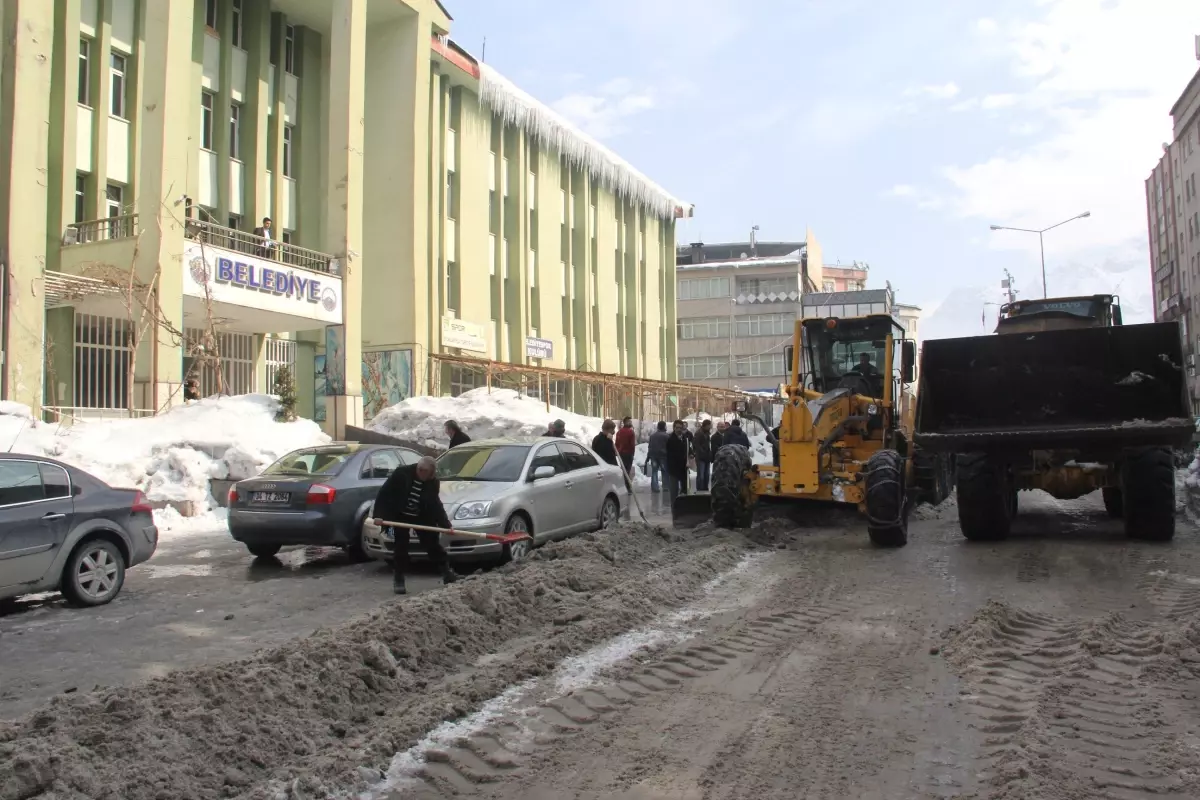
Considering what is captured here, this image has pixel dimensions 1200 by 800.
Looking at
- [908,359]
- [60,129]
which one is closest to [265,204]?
[60,129]

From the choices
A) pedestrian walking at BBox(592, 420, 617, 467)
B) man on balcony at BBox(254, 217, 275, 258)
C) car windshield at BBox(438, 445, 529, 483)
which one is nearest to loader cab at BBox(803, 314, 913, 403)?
pedestrian walking at BBox(592, 420, 617, 467)

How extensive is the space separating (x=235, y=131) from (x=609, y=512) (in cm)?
1764

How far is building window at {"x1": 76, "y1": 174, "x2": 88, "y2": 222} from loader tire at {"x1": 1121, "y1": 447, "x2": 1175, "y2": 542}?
2083 centimetres

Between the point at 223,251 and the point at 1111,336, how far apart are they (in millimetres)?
17522

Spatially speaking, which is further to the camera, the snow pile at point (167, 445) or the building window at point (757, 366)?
the building window at point (757, 366)

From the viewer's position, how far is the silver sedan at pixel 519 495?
34.0 feet

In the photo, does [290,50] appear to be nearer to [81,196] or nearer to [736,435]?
[81,196]

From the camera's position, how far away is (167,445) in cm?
1652

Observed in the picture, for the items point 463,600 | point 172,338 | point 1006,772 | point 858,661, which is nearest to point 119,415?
point 172,338

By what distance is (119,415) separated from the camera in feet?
66.7

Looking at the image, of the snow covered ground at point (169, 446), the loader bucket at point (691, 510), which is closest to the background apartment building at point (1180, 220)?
the loader bucket at point (691, 510)

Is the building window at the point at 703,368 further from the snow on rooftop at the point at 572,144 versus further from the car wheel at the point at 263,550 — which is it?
the car wheel at the point at 263,550

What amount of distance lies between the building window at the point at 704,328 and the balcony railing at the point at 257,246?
174ft

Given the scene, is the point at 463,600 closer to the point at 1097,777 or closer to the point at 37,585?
the point at 37,585
